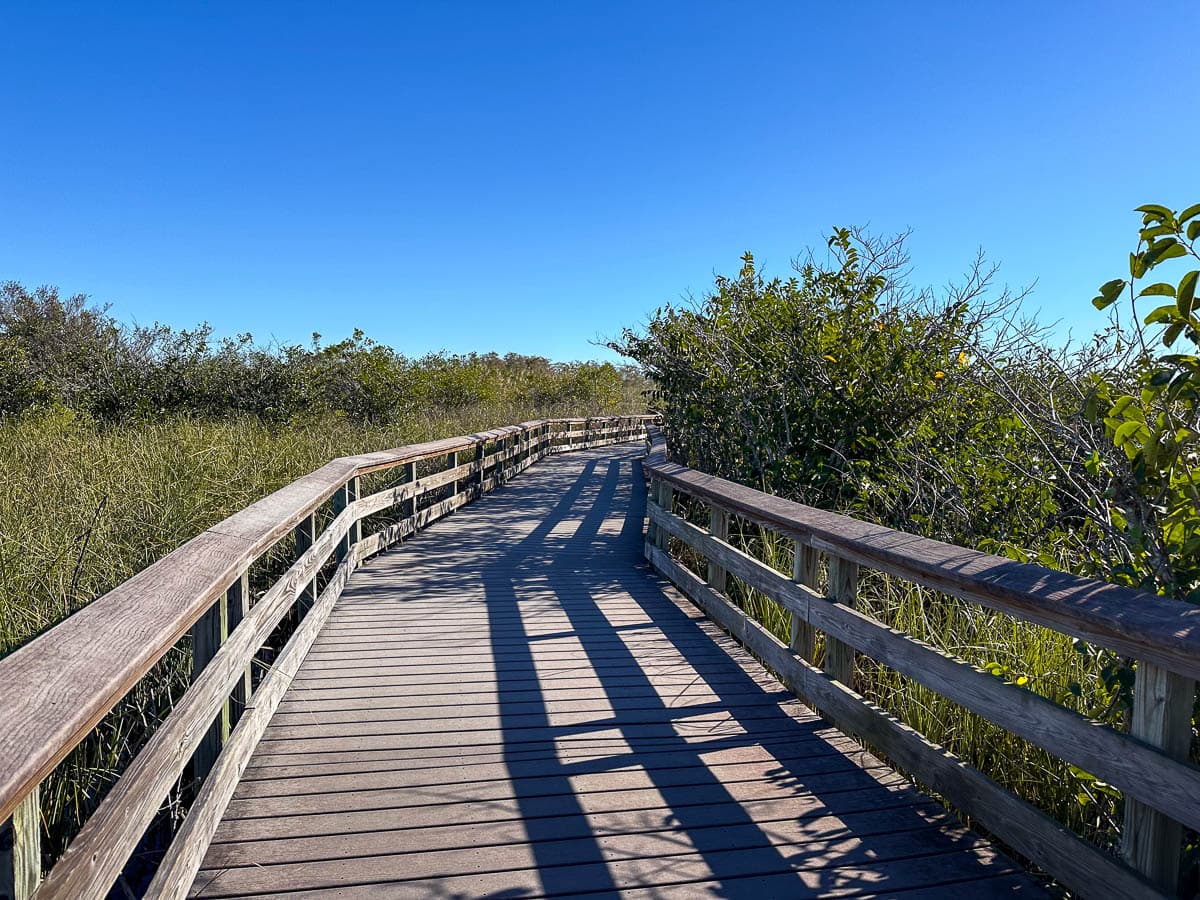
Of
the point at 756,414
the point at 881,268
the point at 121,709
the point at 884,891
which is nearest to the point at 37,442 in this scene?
the point at 121,709

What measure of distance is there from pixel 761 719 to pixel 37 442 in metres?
8.76

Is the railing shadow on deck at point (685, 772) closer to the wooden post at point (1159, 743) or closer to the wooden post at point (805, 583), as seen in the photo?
the wooden post at point (805, 583)

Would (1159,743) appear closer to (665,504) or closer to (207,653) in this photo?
(207,653)

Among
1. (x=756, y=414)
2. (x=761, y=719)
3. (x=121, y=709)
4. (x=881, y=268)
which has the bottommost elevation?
(x=761, y=719)

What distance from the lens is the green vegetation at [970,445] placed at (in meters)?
2.16

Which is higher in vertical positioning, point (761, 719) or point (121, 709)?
point (121, 709)

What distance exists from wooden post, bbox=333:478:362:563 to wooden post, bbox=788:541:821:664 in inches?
121

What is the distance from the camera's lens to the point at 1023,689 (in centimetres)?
218

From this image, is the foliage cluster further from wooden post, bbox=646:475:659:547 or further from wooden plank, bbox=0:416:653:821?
wooden plank, bbox=0:416:653:821

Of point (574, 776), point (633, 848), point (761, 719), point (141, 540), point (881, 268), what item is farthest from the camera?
point (881, 268)

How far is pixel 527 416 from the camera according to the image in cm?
2203

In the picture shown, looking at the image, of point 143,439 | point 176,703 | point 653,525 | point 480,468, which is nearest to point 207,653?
point 176,703

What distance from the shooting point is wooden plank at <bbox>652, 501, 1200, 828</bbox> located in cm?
172

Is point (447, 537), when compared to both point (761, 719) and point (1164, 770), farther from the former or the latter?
point (1164, 770)
